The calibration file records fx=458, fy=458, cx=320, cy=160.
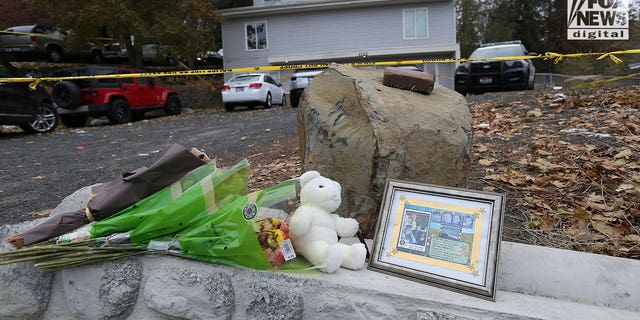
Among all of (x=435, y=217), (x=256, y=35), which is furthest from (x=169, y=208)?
(x=256, y=35)

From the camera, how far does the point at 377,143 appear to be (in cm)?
275

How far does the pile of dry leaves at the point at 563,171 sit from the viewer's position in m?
3.02

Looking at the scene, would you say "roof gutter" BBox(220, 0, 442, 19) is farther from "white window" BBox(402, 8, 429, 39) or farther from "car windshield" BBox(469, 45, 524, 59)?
"car windshield" BBox(469, 45, 524, 59)

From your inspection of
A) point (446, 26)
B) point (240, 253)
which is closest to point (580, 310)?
point (240, 253)

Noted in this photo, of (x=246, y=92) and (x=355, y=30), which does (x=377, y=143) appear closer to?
(x=246, y=92)

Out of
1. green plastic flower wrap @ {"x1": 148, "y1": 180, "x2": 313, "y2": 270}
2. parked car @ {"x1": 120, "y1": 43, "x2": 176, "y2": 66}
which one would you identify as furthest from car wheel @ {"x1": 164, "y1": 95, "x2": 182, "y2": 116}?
green plastic flower wrap @ {"x1": 148, "y1": 180, "x2": 313, "y2": 270}

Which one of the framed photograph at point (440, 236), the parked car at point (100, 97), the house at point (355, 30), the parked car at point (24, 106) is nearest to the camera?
the framed photograph at point (440, 236)

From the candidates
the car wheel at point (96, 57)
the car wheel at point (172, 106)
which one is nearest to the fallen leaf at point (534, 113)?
the car wheel at point (172, 106)

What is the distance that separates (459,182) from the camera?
297 centimetres

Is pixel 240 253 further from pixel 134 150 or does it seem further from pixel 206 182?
pixel 134 150

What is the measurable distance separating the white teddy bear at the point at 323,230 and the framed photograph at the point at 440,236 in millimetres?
143

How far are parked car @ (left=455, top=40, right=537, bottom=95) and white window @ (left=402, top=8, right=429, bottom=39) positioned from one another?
33.2 ft

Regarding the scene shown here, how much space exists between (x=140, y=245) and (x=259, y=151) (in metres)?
4.31

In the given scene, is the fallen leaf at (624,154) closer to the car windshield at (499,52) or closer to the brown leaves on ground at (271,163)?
the brown leaves on ground at (271,163)
